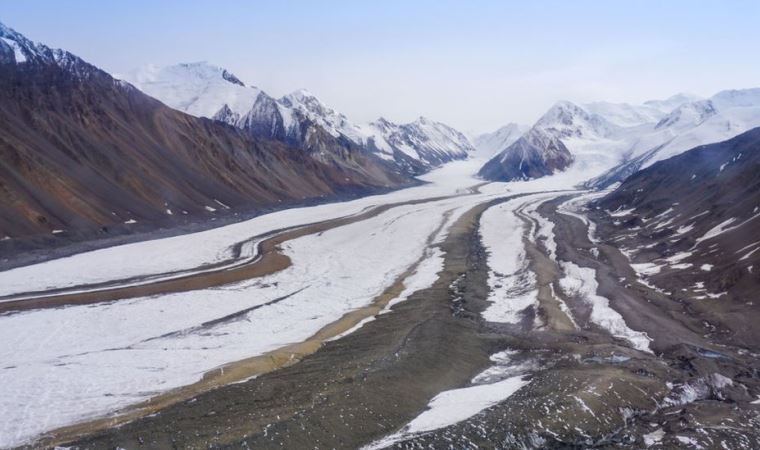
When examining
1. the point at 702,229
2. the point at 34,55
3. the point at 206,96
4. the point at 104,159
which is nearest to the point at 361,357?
the point at 702,229

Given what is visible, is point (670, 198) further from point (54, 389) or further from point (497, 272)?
point (54, 389)

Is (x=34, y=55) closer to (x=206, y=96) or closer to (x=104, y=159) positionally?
(x=104, y=159)

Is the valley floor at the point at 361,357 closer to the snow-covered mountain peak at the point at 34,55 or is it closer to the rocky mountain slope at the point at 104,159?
the rocky mountain slope at the point at 104,159

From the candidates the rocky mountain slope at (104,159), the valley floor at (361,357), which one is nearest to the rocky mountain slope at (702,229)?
the valley floor at (361,357)

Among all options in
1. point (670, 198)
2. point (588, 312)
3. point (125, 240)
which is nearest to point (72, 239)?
point (125, 240)

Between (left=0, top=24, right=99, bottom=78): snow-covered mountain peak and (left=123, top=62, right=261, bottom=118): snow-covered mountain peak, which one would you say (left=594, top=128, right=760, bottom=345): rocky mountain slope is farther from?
(left=123, top=62, right=261, bottom=118): snow-covered mountain peak
